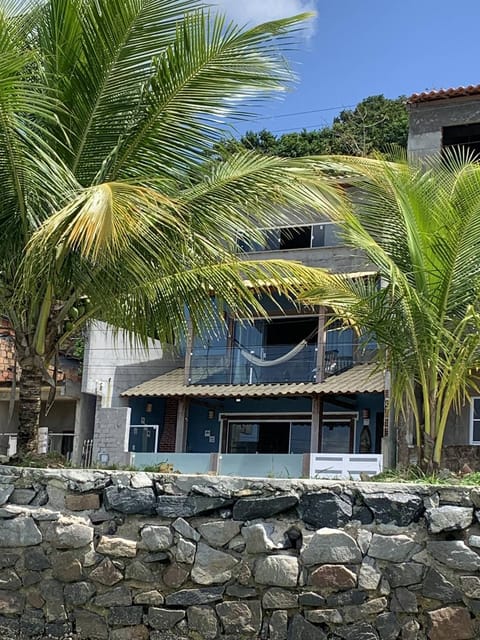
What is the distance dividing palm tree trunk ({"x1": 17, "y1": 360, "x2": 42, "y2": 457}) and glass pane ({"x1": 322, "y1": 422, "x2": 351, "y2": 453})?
15.1 m

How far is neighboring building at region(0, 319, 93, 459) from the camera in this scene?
75.1 ft

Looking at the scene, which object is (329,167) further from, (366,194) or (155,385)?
(155,385)

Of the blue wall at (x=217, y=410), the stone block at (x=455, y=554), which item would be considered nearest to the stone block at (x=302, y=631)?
the stone block at (x=455, y=554)

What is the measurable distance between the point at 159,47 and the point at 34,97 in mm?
1361

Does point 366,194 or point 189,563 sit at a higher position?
point 366,194

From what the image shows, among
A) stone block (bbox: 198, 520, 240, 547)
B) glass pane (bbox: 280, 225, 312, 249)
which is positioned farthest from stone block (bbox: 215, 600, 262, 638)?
glass pane (bbox: 280, 225, 312, 249)

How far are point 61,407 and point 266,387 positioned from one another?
6.55 m

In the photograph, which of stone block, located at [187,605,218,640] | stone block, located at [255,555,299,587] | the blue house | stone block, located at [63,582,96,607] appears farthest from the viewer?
the blue house

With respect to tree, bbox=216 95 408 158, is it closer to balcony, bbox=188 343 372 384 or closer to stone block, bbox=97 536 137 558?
balcony, bbox=188 343 372 384

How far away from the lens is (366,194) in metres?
8.99

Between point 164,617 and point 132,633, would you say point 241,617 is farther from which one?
point 132,633

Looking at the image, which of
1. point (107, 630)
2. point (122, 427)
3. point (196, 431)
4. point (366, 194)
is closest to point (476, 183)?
point (366, 194)

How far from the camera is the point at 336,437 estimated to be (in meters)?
23.1

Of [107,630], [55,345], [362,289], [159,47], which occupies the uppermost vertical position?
[159,47]
